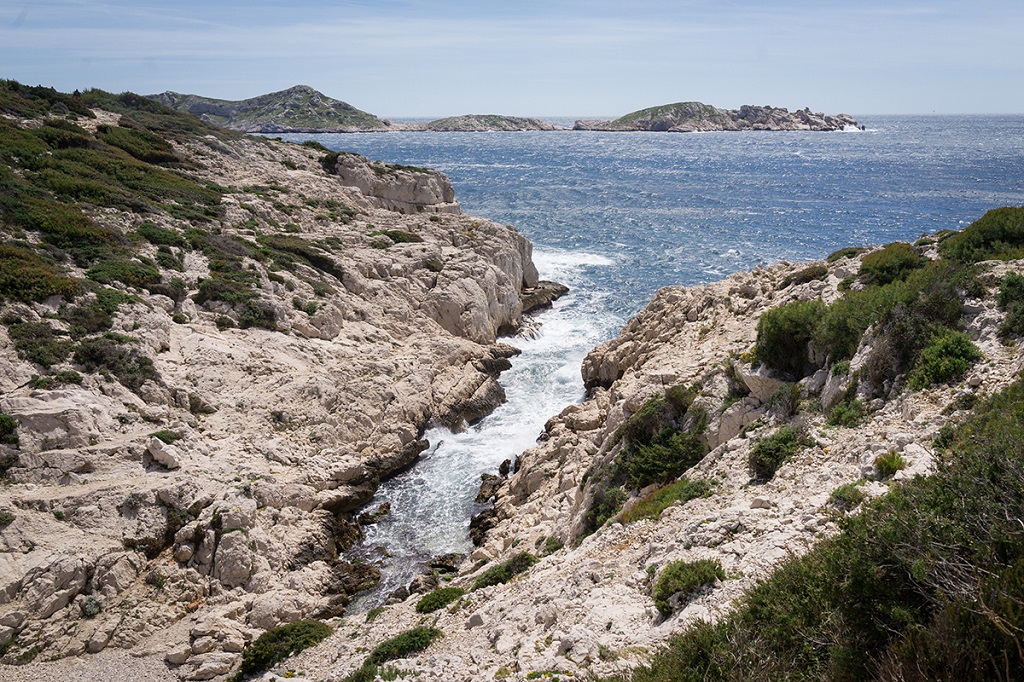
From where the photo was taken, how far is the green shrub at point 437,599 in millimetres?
13674

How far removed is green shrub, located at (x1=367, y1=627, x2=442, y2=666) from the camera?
1137 cm

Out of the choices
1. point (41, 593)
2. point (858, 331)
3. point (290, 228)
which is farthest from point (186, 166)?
point (858, 331)

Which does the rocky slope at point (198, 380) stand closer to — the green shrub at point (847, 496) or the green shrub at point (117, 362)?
the green shrub at point (117, 362)

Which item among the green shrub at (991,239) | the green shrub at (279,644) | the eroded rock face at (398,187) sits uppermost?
the eroded rock face at (398,187)

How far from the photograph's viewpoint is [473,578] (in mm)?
15586

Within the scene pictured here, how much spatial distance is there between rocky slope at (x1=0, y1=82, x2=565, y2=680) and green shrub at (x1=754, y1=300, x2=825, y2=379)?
12.6m

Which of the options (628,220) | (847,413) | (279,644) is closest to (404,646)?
(279,644)

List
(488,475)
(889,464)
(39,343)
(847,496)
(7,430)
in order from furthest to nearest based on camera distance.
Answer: (488,475), (39,343), (7,430), (889,464), (847,496)

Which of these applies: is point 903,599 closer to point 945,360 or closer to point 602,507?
point 945,360

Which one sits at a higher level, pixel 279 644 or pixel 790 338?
pixel 790 338

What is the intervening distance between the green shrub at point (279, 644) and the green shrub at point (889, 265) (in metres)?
16.7

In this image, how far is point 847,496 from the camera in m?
9.09

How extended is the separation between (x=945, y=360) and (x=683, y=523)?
17.7ft

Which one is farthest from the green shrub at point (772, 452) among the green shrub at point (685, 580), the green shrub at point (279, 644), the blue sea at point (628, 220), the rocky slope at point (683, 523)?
the blue sea at point (628, 220)
